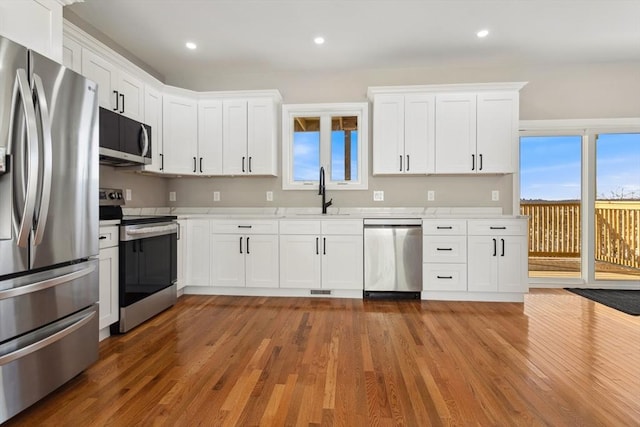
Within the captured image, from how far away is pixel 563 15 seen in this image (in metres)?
2.96

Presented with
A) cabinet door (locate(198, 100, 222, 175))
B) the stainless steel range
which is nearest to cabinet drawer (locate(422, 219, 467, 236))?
cabinet door (locate(198, 100, 222, 175))

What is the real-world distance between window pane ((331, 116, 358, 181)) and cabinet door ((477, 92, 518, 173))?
4.70 ft

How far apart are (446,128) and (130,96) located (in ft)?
10.9

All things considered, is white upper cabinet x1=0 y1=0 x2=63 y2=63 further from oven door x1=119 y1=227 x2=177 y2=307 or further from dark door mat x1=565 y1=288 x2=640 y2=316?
dark door mat x1=565 y1=288 x2=640 y2=316

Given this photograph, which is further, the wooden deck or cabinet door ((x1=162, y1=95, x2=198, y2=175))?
the wooden deck

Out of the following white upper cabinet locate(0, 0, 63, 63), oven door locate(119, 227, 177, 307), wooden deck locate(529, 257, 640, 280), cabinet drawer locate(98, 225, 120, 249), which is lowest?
wooden deck locate(529, 257, 640, 280)

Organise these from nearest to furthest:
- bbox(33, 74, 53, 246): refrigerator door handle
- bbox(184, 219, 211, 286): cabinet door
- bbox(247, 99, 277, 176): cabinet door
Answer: bbox(33, 74, 53, 246): refrigerator door handle < bbox(184, 219, 211, 286): cabinet door < bbox(247, 99, 277, 176): cabinet door

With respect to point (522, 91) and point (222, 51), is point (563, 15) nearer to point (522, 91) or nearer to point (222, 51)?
point (522, 91)

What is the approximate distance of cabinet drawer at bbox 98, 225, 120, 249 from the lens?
2342 mm

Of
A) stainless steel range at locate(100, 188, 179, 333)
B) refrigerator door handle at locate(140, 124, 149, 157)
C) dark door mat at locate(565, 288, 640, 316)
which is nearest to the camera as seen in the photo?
stainless steel range at locate(100, 188, 179, 333)

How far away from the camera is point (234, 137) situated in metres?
3.95

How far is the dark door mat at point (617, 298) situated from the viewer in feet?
10.6

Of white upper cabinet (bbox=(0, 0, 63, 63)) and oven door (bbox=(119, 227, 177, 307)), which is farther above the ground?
white upper cabinet (bbox=(0, 0, 63, 63))

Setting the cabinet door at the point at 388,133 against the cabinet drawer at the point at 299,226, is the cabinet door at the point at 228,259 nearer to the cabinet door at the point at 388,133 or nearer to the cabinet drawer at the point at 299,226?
the cabinet drawer at the point at 299,226
